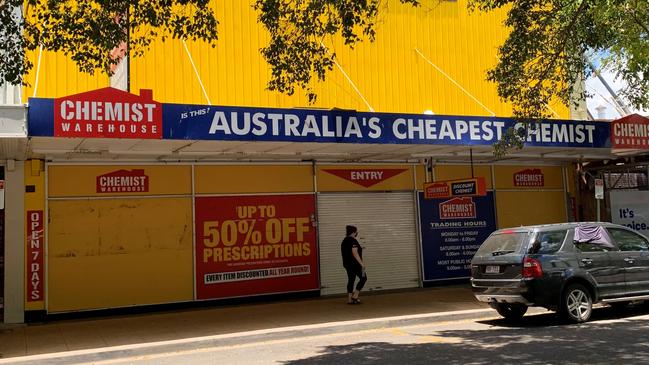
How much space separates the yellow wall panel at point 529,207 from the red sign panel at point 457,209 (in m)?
0.91

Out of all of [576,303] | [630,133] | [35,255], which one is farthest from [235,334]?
[630,133]

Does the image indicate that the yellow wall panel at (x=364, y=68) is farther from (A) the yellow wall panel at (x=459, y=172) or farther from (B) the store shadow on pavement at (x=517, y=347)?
(B) the store shadow on pavement at (x=517, y=347)

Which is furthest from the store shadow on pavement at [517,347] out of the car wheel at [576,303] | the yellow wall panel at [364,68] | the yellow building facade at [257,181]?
the yellow wall panel at [364,68]

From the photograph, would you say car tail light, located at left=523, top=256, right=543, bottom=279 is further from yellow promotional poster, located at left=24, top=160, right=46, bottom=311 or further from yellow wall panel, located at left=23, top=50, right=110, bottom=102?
yellow wall panel, located at left=23, top=50, right=110, bottom=102

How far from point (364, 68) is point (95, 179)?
289 inches

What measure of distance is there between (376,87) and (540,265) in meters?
7.72

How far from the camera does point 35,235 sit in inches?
464

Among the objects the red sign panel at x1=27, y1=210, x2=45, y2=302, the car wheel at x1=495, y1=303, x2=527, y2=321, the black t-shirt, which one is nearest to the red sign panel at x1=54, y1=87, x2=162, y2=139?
the red sign panel at x1=27, y1=210, x2=45, y2=302

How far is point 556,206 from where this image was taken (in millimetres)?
17234

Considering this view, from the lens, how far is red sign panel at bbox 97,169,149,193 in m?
12.4

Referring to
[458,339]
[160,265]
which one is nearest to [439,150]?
[458,339]

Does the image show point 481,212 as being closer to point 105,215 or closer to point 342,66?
point 342,66

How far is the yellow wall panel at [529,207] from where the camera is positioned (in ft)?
54.1

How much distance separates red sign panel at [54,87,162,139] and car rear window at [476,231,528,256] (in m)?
5.92
